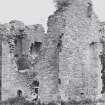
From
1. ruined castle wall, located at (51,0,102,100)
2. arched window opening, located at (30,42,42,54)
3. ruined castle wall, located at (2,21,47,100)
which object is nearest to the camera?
ruined castle wall, located at (51,0,102,100)

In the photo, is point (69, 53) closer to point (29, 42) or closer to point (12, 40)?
point (12, 40)

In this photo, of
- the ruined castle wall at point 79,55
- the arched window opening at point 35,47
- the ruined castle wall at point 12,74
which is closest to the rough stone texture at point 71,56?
the ruined castle wall at point 79,55

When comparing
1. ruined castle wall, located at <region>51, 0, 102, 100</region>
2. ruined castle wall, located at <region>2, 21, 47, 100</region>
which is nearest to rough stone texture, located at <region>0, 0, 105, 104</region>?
ruined castle wall, located at <region>51, 0, 102, 100</region>

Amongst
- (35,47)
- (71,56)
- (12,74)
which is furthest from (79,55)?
(35,47)

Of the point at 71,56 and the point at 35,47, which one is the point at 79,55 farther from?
the point at 35,47

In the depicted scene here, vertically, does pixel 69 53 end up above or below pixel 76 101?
above

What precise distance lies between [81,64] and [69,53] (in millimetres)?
703

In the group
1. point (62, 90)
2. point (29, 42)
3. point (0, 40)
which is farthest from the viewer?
point (29, 42)

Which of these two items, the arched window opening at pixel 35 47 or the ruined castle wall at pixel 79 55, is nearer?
the ruined castle wall at pixel 79 55

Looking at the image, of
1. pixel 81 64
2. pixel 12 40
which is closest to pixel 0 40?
pixel 12 40

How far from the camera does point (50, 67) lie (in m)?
19.1

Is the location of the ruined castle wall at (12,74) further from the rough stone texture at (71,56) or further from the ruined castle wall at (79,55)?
the ruined castle wall at (79,55)

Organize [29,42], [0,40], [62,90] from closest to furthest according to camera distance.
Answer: [62,90]
[0,40]
[29,42]

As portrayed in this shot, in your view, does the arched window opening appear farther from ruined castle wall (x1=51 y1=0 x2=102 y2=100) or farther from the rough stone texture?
ruined castle wall (x1=51 y1=0 x2=102 y2=100)
